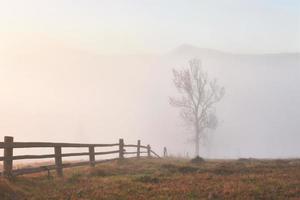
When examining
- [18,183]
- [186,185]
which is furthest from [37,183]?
[186,185]

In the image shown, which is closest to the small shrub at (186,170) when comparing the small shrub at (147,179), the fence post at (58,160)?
the small shrub at (147,179)

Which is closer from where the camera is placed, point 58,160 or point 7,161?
point 7,161

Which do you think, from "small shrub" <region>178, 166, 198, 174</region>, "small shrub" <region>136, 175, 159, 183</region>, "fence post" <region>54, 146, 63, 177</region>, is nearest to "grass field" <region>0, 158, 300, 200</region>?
"small shrub" <region>136, 175, 159, 183</region>

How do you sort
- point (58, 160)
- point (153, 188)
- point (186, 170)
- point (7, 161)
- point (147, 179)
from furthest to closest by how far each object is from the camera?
1. point (186, 170)
2. point (58, 160)
3. point (147, 179)
4. point (7, 161)
5. point (153, 188)

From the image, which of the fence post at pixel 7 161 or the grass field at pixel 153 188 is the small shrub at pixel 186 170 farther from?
the fence post at pixel 7 161

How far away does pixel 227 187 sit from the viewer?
13.8 meters

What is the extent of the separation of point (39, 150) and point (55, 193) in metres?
170

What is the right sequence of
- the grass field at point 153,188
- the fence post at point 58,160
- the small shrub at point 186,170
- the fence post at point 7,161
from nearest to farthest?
the grass field at point 153,188 → the fence post at point 7,161 → the fence post at point 58,160 → the small shrub at point 186,170

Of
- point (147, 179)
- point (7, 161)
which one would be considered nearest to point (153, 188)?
point (147, 179)

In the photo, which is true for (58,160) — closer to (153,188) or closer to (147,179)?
(147,179)

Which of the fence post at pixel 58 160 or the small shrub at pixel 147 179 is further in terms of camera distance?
the fence post at pixel 58 160

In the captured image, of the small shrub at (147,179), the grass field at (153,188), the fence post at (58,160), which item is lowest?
the grass field at (153,188)

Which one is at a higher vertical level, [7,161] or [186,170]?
[7,161]

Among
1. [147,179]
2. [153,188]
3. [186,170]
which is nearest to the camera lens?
[153,188]
